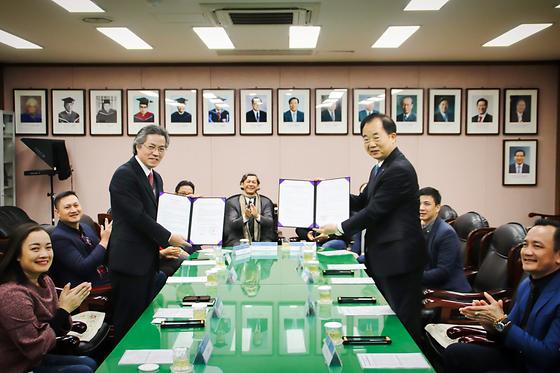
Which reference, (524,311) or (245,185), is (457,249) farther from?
(245,185)

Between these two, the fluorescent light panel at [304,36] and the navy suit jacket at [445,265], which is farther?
the fluorescent light panel at [304,36]

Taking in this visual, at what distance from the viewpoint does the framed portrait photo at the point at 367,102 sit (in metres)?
8.07

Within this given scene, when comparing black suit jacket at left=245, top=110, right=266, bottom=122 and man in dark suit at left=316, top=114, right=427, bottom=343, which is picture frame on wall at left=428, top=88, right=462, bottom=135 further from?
man in dark suit at left=316, top=114, right=427, bottom=343

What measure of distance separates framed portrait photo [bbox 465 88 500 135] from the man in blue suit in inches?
231

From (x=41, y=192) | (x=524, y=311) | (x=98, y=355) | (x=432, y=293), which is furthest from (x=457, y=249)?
(x=41, y=192)

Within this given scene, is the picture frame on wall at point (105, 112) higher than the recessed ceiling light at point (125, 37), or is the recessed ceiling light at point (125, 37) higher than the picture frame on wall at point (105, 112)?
the recessed ceiling light at point (125, 37)

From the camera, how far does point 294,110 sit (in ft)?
26.6

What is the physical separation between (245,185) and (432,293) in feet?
8.87

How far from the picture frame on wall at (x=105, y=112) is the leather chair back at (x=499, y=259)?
18.9 feet

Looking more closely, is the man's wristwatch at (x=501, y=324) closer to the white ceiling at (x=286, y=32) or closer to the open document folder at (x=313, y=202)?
the open document folder at (x=313, y=202)

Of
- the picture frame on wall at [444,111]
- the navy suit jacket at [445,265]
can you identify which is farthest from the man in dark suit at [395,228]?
the picture frame on wall at [444,111]

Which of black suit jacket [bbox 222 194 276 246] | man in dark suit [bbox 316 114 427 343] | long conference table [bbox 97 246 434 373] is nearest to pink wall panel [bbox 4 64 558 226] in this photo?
black suit jacket [bbox 222 194 276 246]

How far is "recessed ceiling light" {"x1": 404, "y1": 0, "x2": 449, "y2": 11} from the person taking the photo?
16.4ft

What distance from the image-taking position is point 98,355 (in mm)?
3434
